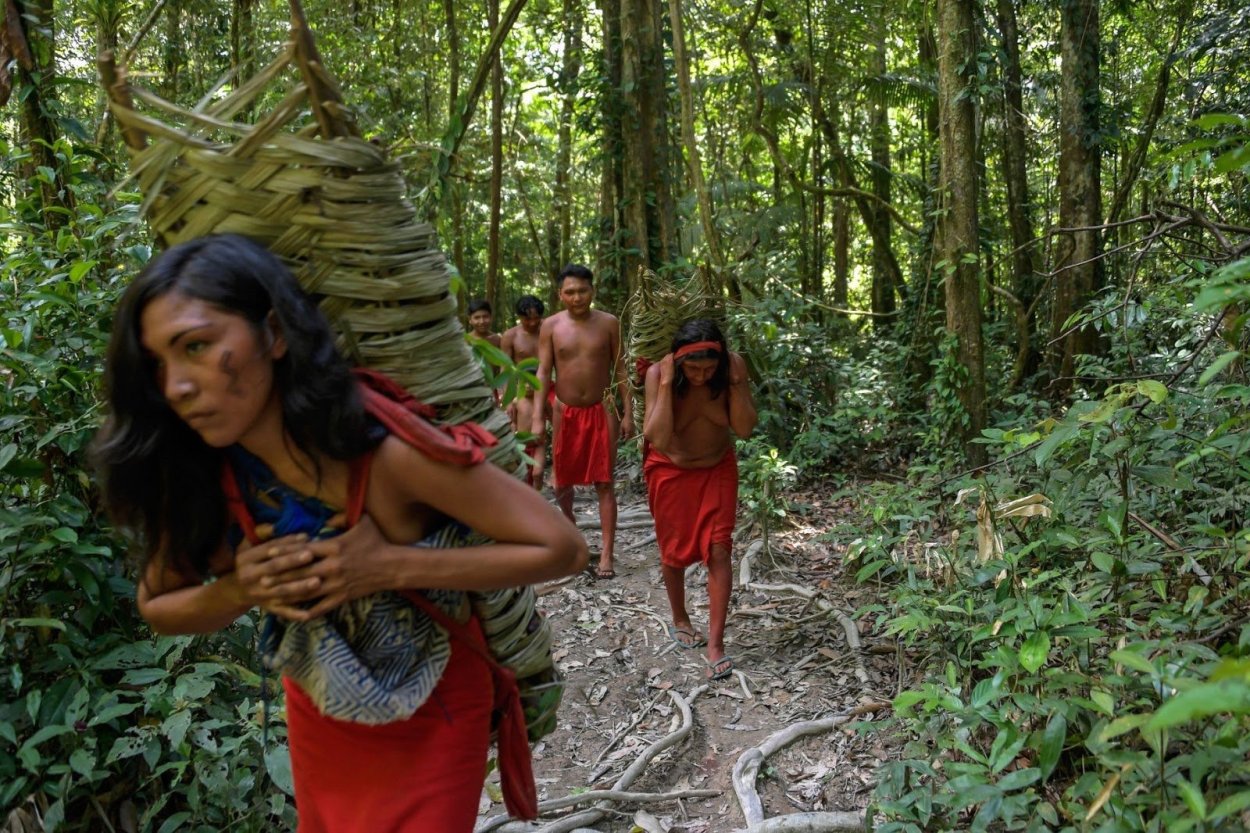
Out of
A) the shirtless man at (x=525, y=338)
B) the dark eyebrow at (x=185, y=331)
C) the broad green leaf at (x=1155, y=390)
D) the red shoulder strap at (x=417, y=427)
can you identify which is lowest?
the broad green leaf at (x=1155, y=390)

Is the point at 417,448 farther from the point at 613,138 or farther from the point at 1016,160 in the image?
the point at 1016,160

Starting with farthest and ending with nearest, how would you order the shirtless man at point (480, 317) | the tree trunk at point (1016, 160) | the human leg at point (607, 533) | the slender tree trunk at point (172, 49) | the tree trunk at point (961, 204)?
the tree trunk at point (1016, 160) → the slender tree trunk at point (172, 49) → the shirtless man at point (480, 317) → the human leg at point (607, 533) → the tree trunk at point (961, 204)

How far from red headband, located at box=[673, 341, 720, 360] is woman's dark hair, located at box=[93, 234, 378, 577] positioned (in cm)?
286

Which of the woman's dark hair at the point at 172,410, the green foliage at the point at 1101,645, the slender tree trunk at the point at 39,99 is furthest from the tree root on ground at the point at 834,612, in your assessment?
the slender tree trunk at the point at 39,99

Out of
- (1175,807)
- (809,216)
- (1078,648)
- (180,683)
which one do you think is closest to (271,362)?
(180,683)

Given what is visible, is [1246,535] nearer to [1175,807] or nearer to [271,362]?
[1175,807]

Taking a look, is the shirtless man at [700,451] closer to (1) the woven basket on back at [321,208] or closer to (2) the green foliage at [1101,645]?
(2) the green foliage at [1101,645]

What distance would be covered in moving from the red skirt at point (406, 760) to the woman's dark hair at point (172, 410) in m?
0.43

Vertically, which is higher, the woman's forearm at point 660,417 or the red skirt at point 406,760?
the woman's forearm at point 660,417

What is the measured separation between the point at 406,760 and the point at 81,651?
1529mm

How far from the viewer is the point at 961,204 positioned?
19.1 ft

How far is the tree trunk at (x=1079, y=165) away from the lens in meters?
7.67

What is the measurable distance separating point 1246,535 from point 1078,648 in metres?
0.65

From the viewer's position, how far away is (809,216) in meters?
15.0
